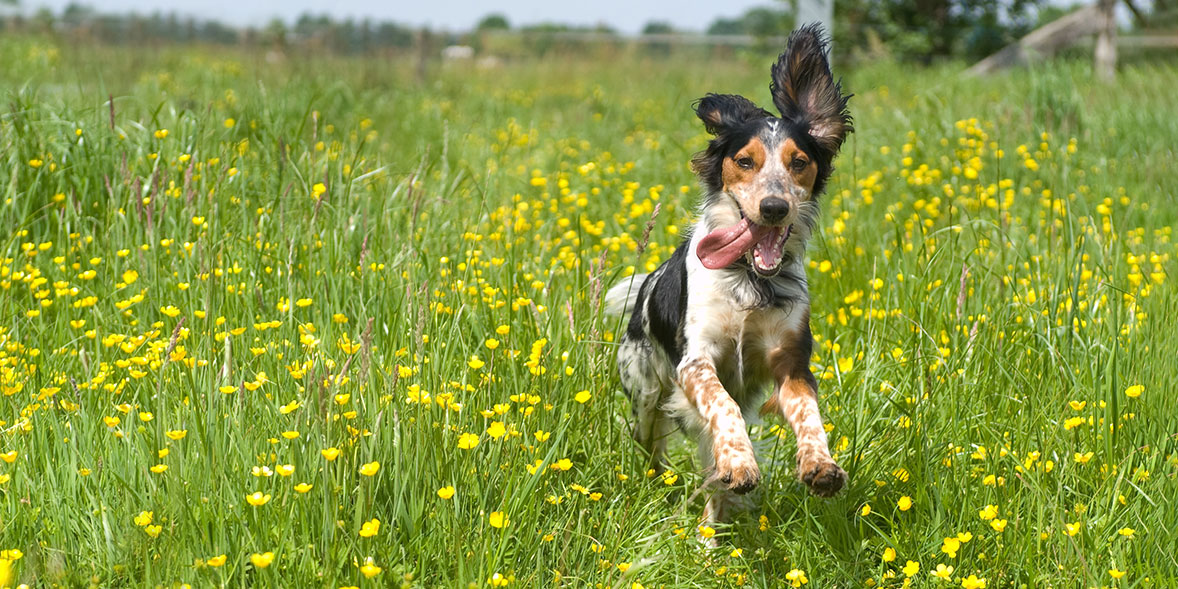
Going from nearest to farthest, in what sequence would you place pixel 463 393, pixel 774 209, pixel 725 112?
pixel 463 393 < pixel 774 209 < pixel 725 112

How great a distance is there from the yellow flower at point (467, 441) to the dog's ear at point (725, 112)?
1456 millimetres

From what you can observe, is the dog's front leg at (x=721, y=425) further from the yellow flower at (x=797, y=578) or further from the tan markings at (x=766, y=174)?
the tan markings at (x=766, y=174)

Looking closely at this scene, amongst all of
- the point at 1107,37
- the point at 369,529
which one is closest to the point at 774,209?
the point at 369,529

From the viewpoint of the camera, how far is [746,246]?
298cm

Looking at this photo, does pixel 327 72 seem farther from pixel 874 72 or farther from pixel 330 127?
pixel 874 72

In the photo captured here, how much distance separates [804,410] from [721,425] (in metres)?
0.23

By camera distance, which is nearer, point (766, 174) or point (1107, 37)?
point (766, 174)

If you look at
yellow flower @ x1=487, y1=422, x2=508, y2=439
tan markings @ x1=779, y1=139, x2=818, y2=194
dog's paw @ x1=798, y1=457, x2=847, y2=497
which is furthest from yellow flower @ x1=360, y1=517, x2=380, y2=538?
tan markings @ x1=779, y1=139, x2=818, y2=194

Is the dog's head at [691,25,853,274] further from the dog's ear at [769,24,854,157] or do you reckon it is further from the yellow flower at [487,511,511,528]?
the yellow flower at [487,511,511,528]

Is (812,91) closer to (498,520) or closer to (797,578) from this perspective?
(797,578)

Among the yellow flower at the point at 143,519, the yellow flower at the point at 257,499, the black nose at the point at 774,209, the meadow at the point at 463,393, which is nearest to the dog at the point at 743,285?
the black nose at the point at 774,209

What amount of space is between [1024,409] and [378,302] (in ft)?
6.75

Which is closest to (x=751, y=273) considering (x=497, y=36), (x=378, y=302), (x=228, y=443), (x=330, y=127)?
(x=378, y=302)

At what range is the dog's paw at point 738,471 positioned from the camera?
96.6 inches
